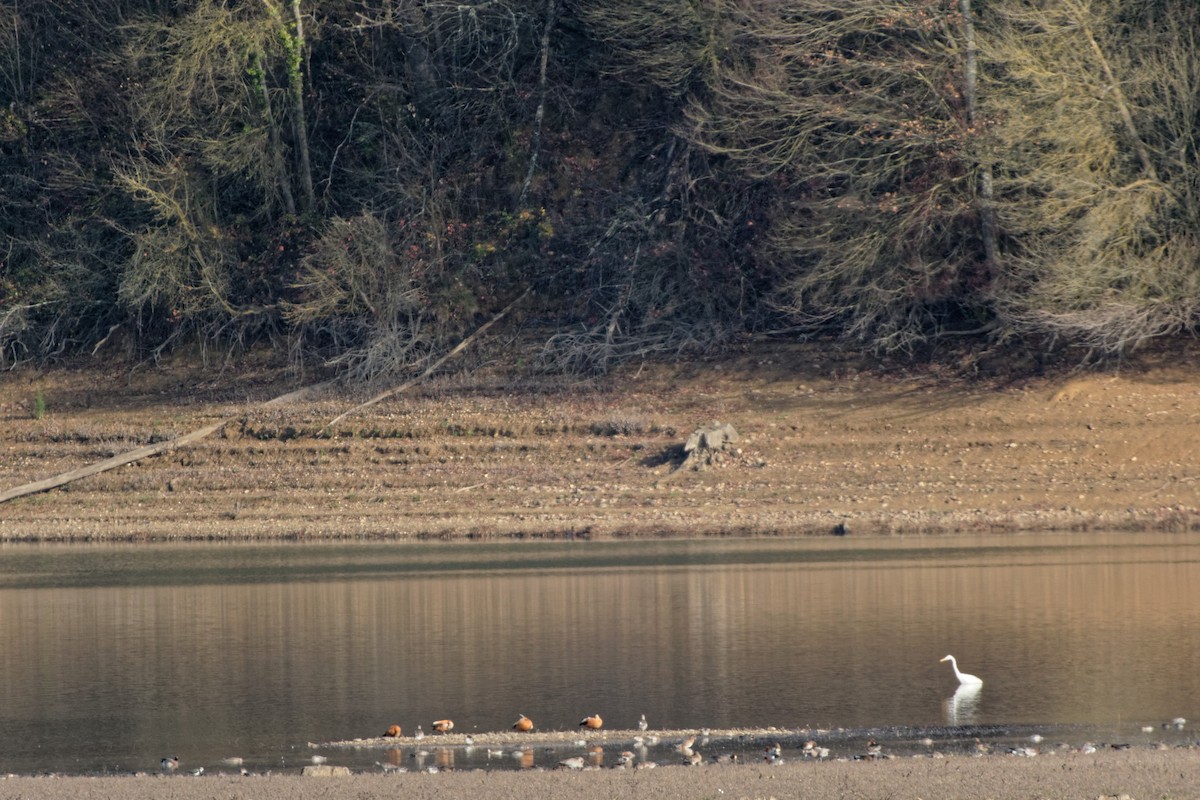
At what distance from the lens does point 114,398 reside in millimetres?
38469

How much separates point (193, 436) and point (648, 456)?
10.6 metres

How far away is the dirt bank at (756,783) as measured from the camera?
10.8m

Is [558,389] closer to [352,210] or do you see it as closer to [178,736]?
[352,210]

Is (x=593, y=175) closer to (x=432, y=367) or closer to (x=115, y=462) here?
(x=432, y=367)

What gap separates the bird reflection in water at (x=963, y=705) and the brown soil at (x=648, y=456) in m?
12.8

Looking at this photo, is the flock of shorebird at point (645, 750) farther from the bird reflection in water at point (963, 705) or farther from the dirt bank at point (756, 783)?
the bird reflection in water at point (963, 705)

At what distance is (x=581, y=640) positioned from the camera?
18766mm

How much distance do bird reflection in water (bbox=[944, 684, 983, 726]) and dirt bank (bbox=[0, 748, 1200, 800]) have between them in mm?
1885

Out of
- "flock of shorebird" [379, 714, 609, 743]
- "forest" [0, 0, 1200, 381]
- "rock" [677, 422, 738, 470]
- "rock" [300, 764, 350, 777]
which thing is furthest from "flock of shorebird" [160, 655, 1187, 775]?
"forest" [0, 0, 1200, 381]

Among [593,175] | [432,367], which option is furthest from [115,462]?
[593,175]

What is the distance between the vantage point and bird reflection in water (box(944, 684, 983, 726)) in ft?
46.2

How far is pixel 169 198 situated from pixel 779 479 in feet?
57.1

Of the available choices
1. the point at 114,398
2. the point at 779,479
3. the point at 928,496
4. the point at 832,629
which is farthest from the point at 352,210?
the point at 832,629

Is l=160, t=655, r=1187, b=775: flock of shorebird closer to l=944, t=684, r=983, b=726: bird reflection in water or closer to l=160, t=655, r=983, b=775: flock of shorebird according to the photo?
l=160, t=655, r=983, b=775: flock of shorebird
